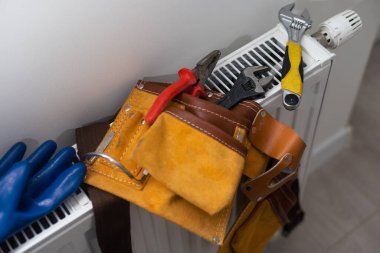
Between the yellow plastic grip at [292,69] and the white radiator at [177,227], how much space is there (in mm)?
19

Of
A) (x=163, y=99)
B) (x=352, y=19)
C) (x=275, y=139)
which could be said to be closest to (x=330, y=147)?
(x=352, y=19)

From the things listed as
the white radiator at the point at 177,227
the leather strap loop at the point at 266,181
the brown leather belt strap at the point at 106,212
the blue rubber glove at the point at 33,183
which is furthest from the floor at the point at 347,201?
the blue rubber glove at the point at 33,183

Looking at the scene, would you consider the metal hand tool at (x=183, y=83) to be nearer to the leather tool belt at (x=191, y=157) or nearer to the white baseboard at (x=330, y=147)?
the leather tool belt at (x=191, y=157)

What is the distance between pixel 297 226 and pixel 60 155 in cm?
82

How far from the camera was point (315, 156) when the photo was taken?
1288mm

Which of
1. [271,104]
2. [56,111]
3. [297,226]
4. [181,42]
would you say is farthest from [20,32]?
[297,226]

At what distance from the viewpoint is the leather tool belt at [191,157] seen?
21.0 inches

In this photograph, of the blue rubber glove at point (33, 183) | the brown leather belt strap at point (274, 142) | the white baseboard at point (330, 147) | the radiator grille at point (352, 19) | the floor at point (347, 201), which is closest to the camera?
the blue rubber glove at point (33, 183)

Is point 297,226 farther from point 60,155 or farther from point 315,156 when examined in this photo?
point 60,155

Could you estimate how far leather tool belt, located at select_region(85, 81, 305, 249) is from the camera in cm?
53

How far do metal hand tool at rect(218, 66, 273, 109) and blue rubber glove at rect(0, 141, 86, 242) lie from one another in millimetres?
218

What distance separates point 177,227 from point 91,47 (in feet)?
1.06

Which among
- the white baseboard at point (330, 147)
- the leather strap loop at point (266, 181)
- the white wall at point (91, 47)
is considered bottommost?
the white baseboard at point (330, 147)

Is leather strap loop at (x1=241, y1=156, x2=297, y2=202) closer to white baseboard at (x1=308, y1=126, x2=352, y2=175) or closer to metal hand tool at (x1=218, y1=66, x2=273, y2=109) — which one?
metal hand tool at (x1=218, y1=66, x2=273, y2=109)
